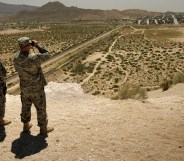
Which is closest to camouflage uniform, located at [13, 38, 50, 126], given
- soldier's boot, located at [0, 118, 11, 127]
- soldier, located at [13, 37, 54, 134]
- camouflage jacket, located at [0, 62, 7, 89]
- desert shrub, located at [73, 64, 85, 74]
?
soldier, located at [13, 37, 54, 134]

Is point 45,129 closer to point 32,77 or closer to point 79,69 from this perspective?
point 32,77

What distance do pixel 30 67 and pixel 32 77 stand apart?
24cm

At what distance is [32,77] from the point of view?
6.59 metres

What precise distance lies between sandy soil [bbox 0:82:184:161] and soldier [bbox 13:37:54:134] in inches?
23.8

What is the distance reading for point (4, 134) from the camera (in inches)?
289

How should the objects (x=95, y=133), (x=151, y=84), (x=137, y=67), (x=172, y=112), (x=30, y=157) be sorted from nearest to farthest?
(x=30, y=157) < (x=95, y=133) < (x=172, y=112) < (x=151, y=84) < (x=137, y=67)

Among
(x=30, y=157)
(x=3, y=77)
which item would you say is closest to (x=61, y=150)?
(x=30, y=157)

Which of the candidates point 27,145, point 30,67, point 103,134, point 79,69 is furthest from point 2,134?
point 79,69

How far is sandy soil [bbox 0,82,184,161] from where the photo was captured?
6.39 metres

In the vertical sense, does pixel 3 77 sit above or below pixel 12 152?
above

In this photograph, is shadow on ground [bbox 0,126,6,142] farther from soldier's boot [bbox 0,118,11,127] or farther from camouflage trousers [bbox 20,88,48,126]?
camouflage trousers [bbox 20,88,48,126]

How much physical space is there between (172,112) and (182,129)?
1115mm

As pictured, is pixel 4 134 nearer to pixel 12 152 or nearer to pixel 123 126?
pixel 12 152

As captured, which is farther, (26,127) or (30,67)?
(26,127)
